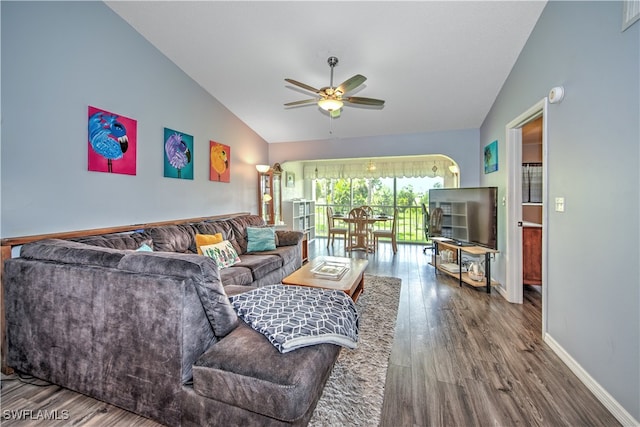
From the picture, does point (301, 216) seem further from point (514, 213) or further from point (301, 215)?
point (514, 213)

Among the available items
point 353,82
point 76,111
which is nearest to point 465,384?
point 353,82

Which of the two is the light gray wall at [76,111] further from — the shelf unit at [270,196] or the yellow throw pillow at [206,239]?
the shelf unit at [270,196]

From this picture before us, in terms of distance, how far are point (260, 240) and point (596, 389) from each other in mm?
3378

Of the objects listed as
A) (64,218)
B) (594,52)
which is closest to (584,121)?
(594,52)

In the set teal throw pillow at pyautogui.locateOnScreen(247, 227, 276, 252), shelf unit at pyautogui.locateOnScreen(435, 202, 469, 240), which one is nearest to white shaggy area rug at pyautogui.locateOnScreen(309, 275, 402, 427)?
teal throw pillow at pyautogui.locateOnScreen(247, 227, 276, 252)

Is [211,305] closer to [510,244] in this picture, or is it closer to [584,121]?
[584,121]

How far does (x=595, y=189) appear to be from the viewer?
1.77 m

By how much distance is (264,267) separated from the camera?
10.5 feet

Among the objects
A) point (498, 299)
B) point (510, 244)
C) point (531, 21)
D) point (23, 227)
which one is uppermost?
point (531, 21)

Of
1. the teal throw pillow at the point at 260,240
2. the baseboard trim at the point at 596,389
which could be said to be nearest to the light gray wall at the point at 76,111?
the teal throw pillow at the point at 260,240

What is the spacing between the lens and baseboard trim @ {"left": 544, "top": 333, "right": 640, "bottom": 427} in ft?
4.81

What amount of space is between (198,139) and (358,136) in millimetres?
2724

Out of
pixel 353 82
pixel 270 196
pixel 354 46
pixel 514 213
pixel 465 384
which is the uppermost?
pixel 354 46

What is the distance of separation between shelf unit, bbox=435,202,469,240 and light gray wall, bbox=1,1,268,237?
145 inches
